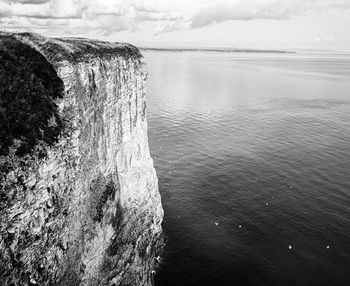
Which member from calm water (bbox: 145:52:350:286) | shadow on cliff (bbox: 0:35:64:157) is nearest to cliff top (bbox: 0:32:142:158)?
shadow on cliff (bbox: 0:35:64:157)

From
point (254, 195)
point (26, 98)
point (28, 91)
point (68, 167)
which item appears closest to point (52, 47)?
point (28, 91)

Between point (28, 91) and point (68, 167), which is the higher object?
point (28, 91)

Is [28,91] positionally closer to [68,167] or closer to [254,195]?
[68,167]

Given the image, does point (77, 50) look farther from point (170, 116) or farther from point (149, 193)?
point (170, 116)

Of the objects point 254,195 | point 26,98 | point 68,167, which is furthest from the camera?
point 254,195

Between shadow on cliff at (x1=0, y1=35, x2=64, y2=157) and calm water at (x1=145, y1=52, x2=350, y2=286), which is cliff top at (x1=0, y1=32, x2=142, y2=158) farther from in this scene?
calm water at (x1=145, y1=52, x2=350, y2=286)

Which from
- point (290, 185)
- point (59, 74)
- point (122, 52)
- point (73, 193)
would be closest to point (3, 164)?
point (73, 193)
